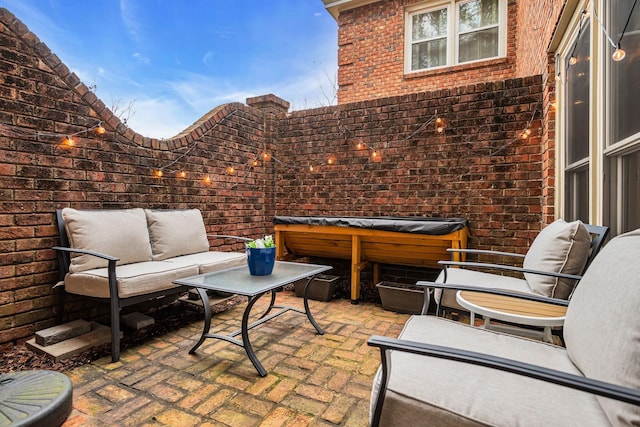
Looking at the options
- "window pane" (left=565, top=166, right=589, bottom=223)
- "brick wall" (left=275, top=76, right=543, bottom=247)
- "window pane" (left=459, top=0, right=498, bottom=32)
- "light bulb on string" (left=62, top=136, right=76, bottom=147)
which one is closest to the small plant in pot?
"light bulb on string" (left=62, top=136, right=76, bottom=147)

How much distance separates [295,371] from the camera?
204 centimetres

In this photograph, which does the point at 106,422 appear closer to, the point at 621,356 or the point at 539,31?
the point at 621,356

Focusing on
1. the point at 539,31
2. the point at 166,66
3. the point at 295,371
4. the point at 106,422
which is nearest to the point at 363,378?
the point at 295,371

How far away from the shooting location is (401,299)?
10.5ft

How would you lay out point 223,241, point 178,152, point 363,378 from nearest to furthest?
point 363,378
point 178,152
point 223,241

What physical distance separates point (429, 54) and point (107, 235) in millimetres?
6043

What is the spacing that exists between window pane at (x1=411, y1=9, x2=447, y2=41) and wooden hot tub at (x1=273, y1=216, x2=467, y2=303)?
14.0ft

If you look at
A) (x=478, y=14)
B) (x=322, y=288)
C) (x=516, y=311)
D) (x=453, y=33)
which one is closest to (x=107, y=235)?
(x=322, y=288)

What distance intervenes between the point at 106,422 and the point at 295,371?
99 centimetres

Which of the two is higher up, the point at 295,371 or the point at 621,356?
the point at 621,356

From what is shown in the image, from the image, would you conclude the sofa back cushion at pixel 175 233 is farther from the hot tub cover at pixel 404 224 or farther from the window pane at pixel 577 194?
the window pane at pixel 577 194

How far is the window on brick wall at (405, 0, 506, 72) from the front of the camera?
569 cm

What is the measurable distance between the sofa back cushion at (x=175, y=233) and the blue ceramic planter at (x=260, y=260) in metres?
1.10

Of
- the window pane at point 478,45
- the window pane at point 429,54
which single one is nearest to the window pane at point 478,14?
the window pane at point 478,45
